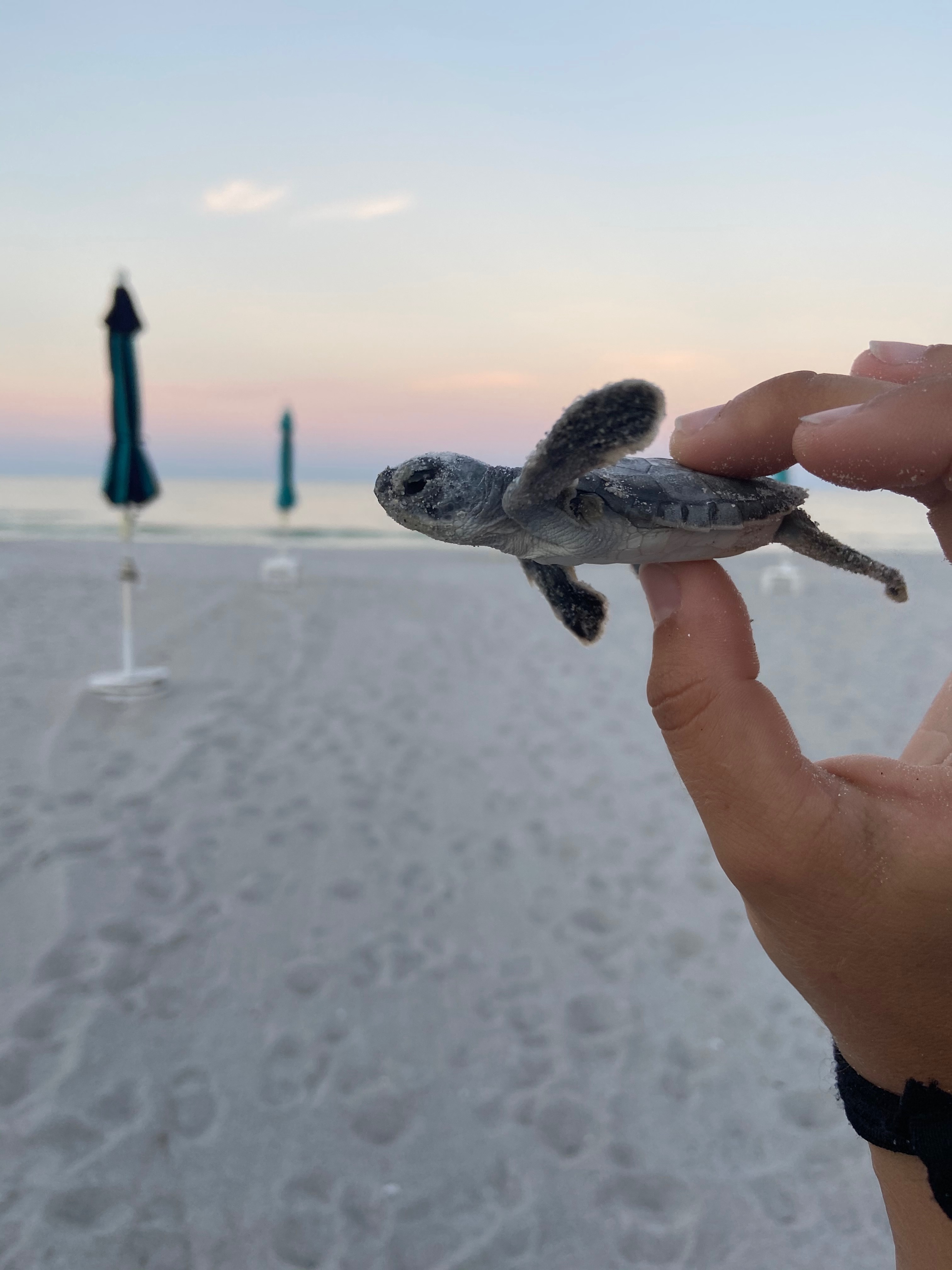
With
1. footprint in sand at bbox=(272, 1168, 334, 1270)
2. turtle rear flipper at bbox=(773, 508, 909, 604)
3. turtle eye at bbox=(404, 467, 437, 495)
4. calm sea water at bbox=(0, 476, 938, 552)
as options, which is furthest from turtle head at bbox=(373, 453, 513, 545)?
calm sea water at bbox=(0, 476, 938, 552)

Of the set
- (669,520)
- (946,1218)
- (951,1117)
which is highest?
(669,520)

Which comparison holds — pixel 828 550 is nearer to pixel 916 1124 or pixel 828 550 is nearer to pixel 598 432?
pixel 598 432

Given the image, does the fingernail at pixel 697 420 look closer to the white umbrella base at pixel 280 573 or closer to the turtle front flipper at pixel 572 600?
the turtle front flipper at pixel 572 600

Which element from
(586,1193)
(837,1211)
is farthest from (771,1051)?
(586,1193)

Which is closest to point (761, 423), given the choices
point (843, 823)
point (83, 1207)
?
point (843, 823)

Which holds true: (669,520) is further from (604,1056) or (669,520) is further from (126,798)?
(126,798)

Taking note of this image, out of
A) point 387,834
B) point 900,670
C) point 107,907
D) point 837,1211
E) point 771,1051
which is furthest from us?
point 900,670

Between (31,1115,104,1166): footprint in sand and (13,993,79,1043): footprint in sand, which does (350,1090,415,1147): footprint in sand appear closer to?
(31,1115,104,1166): footprint in sand
